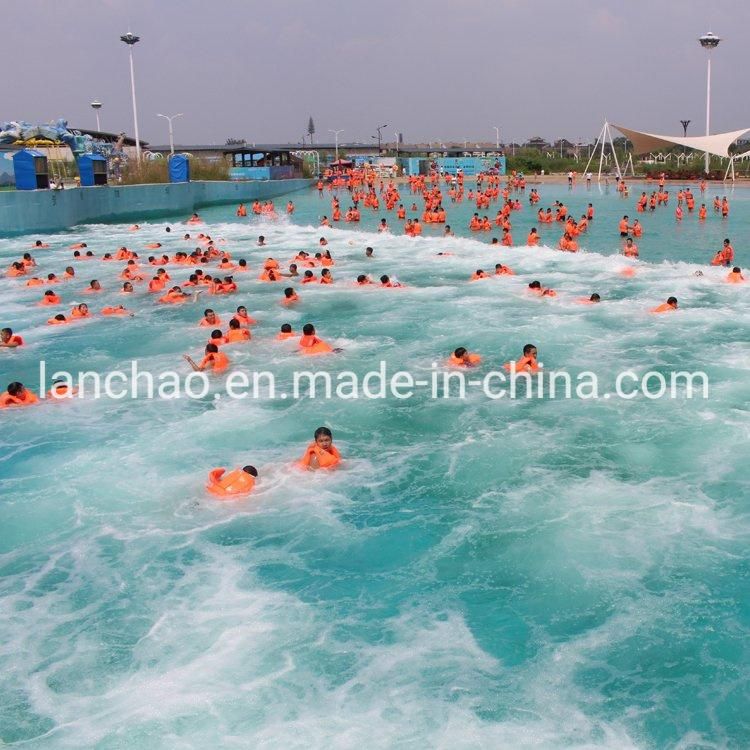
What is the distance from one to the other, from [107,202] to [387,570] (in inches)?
1370

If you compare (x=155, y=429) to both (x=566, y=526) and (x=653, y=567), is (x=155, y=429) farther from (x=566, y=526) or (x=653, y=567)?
(x=653, y=567)

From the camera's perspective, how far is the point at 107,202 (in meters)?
38.5

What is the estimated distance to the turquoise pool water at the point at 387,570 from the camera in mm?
6004

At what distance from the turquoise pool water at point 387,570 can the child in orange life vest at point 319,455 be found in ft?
0.62

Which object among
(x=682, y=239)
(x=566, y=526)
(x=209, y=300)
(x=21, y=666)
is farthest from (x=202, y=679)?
(x=682, y=239)

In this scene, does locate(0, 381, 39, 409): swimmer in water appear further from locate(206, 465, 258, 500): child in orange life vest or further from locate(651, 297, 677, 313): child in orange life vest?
locate(651, 297, 677, 313): child in orange life vest

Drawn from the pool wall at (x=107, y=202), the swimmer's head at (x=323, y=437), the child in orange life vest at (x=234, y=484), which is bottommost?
the child in orange life vest at (x=234, y=484)

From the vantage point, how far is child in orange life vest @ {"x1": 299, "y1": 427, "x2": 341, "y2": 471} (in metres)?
9.61

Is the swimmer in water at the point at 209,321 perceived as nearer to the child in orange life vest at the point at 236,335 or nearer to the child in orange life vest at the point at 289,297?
the child in orange life vest at the point at 236,335

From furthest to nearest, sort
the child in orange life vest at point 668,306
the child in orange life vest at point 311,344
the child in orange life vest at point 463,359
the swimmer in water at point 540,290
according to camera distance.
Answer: the swimmer in water at point 540,290 → the child in orange life vest at point 668,306 → the child in orange life vest at point 311,344 → the child in orange life vest at point 463,359

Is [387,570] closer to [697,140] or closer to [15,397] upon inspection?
[15,397]

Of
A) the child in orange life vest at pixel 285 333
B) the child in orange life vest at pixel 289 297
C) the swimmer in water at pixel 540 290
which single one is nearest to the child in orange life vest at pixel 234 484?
the child in orange life vest at pixel 285 333

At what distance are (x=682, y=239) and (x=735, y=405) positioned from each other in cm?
1929

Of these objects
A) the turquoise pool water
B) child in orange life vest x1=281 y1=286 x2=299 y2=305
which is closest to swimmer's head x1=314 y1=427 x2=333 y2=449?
the turquoise pool water
